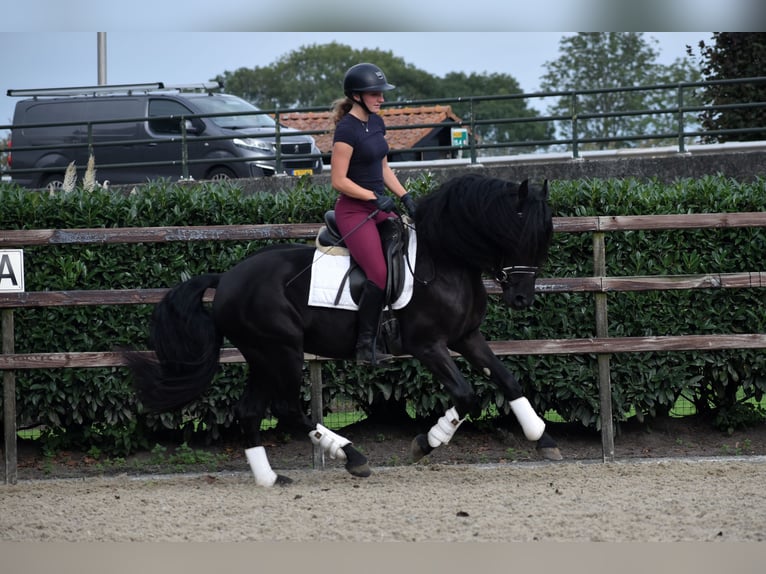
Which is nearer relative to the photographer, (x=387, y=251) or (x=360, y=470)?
(x=387, y=251)

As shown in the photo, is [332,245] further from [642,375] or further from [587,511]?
[642,375]

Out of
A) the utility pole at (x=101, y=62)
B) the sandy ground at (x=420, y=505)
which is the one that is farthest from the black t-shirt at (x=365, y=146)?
the utility pole at (x=101, y=62)

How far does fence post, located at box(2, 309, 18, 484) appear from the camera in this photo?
627cm

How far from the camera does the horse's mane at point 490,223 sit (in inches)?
207

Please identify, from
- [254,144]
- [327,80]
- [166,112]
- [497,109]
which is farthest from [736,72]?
[327,80]

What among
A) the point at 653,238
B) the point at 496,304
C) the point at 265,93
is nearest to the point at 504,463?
the point at 496,304

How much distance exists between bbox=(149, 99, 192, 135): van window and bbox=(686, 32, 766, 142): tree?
9.22 meters

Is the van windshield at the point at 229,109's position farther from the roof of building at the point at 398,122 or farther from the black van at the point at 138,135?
the roof of building at the point at 398,122

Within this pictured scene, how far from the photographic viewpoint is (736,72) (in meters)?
15.0

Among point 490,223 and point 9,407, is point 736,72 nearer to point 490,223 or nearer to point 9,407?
point 490,223

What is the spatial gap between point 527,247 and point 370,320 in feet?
3.33

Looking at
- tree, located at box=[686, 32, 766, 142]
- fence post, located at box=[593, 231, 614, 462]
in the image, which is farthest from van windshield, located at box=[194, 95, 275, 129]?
fence post, located at box=[593, 231, 614, 462]

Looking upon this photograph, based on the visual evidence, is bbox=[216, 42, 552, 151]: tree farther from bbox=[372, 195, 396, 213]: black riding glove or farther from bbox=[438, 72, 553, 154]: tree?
bbox=[372, 195, 396, 213]: black riding glove

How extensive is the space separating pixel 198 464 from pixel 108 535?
2.39 metres
